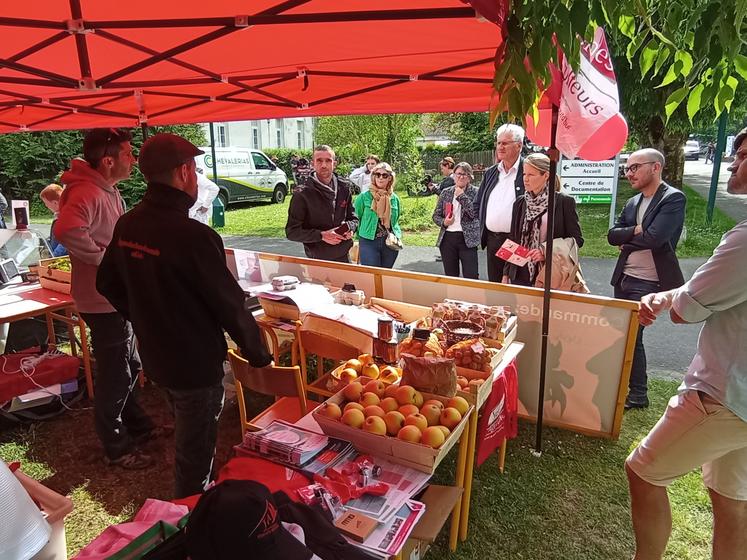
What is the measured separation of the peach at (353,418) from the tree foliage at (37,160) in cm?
1839

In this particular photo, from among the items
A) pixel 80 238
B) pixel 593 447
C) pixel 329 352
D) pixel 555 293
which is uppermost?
pixel 80 238

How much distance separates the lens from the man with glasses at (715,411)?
73.0 inches

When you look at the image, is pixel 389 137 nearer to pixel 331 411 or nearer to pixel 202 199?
pixel 202 199

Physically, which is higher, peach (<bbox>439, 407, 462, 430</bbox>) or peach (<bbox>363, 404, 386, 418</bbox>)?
peach (<bbox>363, 404, 386, 418</bbox>)

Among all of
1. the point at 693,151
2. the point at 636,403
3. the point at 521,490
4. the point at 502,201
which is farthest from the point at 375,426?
the point at 693,151

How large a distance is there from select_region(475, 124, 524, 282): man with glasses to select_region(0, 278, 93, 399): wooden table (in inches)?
144

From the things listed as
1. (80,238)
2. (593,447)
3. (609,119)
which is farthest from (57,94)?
(593,447)

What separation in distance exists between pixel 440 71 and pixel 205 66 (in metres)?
1.70

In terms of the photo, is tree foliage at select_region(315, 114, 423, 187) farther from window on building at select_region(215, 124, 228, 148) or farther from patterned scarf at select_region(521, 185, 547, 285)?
patterned scarf at select_region(521, 185, 547, 285)

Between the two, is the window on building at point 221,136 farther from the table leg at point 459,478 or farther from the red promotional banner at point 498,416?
the table leg at point 459,478

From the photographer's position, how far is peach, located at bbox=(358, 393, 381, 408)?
2248mm

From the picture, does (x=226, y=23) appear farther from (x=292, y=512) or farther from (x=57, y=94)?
(x=57, y=94)

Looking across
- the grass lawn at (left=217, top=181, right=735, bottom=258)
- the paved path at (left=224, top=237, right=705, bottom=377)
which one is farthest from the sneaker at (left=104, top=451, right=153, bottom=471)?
the grass lawn at (left=217, top=181, right=735, bottom=258)

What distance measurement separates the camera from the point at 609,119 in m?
2.93
